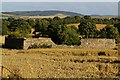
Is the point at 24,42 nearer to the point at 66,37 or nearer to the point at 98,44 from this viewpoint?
the point at 66,37

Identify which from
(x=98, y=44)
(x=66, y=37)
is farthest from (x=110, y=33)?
(x=98, y=44)

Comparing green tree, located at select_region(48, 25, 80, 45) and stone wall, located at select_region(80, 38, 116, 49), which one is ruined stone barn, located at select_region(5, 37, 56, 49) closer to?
green tree, located at select_region(48, 25, 80, 45)

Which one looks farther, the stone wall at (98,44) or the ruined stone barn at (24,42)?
the stone wall at (98,44)

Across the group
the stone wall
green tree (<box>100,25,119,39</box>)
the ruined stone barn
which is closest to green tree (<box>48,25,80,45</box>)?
the stone wall

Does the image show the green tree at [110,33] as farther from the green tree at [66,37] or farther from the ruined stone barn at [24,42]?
the ruined stone barn at [24,42]

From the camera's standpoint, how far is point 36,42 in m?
30.4

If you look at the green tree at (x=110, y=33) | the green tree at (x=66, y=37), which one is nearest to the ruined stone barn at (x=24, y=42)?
the green tree at (x=66, y=37)

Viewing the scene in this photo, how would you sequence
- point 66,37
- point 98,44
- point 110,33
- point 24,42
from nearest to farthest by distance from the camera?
point 24,42, point 98,44, point 66,37, point 110,33

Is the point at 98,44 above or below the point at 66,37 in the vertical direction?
below

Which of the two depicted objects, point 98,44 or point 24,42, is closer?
point 24,42

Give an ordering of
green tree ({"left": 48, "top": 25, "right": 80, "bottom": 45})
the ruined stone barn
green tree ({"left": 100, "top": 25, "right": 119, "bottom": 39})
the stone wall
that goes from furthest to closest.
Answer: green tree ({"left": 100, "top": 25, "right": 119, "bottom": 39}) < green tree ({"left": 48, "top": 25, "right": 80, "bottom": 45}) < the stone wall < the ruined stone barn

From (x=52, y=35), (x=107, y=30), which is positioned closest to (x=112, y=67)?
(x=52, y=35)

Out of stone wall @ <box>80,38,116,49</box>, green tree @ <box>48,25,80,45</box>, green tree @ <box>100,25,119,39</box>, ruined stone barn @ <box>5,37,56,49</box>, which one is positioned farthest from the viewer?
green tree @ <box>100,25,119,39</box>

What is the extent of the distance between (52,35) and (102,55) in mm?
10191
